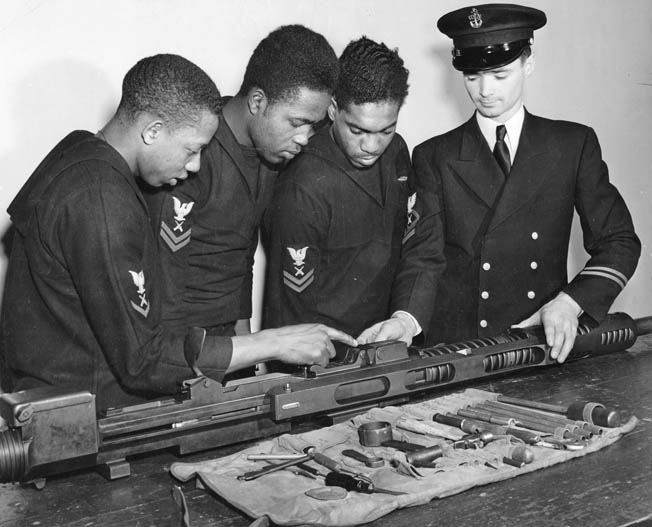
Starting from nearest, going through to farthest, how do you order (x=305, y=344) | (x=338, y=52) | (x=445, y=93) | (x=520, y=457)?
(x=520, y=457)
(x=305, y=344)
(x=338, y=52)
(x=445, y=93)

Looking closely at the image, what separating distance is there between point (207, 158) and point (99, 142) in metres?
0.52

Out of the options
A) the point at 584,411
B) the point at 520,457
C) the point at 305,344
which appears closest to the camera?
the point at 520,457

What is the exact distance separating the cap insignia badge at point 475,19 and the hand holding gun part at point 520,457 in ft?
5.02

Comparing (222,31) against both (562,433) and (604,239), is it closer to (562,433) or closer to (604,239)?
(604,239)

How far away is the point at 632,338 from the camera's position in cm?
281

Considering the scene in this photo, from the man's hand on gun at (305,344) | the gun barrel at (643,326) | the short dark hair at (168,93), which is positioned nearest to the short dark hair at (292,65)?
the short dark hair at (168,93)

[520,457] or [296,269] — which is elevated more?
[296,269]

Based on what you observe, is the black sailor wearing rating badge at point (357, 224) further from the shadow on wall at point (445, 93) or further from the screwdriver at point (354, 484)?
the shadow on wall at point (445, 93)

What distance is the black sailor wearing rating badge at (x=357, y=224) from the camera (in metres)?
2.63

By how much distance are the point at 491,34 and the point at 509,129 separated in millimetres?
345

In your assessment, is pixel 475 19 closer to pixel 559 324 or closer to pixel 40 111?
pixel 559 324

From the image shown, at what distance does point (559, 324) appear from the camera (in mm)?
2576

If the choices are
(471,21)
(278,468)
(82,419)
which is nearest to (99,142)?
(82,419)

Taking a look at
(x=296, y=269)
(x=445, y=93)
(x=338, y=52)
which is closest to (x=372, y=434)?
(x=296, y=269)
